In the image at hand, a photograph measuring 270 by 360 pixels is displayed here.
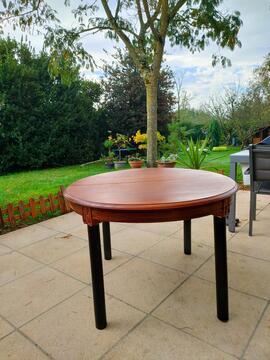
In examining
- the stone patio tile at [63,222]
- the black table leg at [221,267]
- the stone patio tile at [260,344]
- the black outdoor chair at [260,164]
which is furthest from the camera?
the stone patio tile at [63,222]

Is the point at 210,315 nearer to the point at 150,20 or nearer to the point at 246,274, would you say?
the point at 246,274

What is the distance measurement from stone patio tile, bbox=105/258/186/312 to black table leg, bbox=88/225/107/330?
0.76 feet

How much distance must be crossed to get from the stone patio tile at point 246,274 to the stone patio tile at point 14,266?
1.22 metres

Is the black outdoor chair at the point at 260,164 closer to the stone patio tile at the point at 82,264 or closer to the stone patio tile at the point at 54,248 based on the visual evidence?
the stone patio tile at the point at 82,264

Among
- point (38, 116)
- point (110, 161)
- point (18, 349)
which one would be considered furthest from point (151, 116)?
point (18, 349)

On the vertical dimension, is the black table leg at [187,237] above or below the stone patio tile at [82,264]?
above

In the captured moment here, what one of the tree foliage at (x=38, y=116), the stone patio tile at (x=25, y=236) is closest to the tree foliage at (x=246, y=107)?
the tree foliage at (x=38, y=116)

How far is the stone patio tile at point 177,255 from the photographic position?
1.76m

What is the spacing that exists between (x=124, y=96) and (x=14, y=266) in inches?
262

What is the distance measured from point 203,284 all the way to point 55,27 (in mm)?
5039

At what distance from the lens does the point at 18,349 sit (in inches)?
43.4

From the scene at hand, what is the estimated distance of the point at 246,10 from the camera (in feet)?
14.6

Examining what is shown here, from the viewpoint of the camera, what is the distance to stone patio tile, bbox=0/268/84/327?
133 cm

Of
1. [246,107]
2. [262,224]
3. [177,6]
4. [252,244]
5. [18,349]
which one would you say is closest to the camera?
[18,349]
